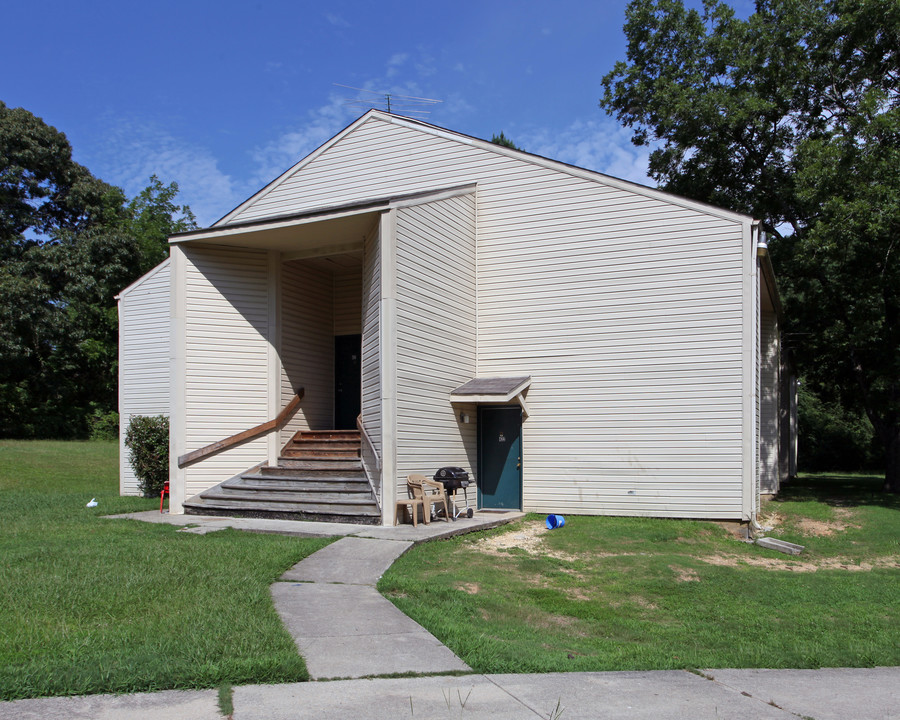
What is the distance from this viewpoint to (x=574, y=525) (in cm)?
1181

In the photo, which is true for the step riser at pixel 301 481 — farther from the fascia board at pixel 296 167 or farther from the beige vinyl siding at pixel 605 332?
the fascia board at pixel 296 167

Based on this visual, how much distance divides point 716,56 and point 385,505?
16852 millimetres

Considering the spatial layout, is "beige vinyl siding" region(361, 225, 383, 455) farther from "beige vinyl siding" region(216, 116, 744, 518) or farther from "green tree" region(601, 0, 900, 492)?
"green tree" region(601, 0, 900, 492)

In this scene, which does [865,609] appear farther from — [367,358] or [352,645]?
[367,358]

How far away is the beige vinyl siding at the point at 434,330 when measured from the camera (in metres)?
11.2

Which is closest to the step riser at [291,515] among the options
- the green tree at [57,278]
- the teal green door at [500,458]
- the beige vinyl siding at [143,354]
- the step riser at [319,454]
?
the step riser at [319,454]

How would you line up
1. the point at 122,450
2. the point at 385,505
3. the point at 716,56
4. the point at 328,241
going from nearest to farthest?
the point at 385,505 → the point at 328,241 → the point at 122,450 → the point at 716,56

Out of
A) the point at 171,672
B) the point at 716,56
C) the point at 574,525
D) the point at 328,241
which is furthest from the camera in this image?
the point at 716,56

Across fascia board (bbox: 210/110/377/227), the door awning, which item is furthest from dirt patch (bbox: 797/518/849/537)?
fascia board (bbox: 210/110/377/227)

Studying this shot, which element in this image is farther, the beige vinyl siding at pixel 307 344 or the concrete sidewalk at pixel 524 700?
the beige vinyl siding at pixel 307 344

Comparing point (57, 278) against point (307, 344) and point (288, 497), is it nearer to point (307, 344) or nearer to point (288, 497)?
point (307, 344)

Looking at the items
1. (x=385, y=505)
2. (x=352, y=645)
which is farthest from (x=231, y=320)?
(x=352, y=645)

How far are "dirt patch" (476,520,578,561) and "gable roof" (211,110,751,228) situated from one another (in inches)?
234

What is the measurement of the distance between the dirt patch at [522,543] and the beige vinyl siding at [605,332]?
5.81 ft
